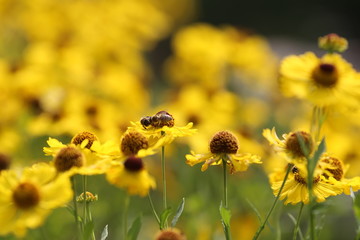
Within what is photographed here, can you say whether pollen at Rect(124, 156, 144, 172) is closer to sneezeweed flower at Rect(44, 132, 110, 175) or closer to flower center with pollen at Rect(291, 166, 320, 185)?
sneezeweed flower at Rect(44, 132, 110, 175)

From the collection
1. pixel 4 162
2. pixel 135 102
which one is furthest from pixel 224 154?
pixel 135 102

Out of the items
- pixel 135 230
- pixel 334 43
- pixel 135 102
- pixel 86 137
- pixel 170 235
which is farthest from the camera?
pixel 135 102

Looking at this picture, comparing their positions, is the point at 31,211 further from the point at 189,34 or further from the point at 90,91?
the point at 189,34

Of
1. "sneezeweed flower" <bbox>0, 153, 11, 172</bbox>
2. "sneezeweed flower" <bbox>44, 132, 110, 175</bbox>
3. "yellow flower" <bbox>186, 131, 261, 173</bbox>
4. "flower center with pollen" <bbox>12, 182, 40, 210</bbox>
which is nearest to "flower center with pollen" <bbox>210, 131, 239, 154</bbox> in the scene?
"yellow flower" <bbox>186, 131, 261, 173</bbox>

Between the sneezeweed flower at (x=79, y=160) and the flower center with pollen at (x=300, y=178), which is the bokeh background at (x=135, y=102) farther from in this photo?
the sneezeweed flower at (x=79, y=160)

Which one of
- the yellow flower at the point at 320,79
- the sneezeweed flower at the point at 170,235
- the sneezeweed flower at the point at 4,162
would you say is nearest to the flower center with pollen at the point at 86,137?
the sneezeweed flower at the point at 170,235

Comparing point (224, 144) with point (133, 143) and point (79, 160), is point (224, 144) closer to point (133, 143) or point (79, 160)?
point (133, 143)
